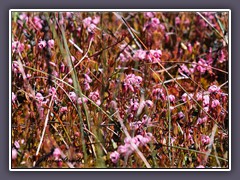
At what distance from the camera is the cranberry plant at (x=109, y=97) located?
9.11ft

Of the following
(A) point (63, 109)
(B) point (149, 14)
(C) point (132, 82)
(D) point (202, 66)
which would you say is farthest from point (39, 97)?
(D) point (202, 66)

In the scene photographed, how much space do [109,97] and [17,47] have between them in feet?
1.24

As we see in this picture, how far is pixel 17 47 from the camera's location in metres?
2.86

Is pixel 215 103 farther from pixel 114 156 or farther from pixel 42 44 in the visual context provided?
pixel 42 44

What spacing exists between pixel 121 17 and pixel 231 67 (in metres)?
0.44

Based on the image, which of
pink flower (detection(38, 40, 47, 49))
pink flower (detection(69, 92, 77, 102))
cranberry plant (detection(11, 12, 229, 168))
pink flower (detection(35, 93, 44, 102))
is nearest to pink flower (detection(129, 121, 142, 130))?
cranberry plant (detection(11, 12, 229, 168))

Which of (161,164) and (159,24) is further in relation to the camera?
(159,24)

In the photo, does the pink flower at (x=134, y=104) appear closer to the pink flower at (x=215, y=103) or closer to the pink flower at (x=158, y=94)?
the pink flower at (x=158, y=94)

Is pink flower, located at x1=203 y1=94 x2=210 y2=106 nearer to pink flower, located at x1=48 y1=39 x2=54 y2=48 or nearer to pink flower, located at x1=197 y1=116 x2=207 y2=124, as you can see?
pink flower, located at x1=197 y1=116 x2=207 y2=124

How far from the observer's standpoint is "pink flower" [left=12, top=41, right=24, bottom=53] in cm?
285
